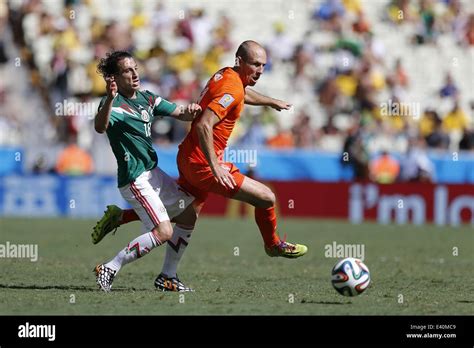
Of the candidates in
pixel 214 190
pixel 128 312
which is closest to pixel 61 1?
pixel 214 190

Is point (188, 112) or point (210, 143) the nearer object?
point (210, 143)

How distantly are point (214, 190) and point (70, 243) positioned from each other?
259 inches

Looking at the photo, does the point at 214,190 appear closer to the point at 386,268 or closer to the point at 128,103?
the point at 128,103

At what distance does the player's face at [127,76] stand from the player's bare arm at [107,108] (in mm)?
250

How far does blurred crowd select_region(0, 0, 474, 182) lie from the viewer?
23.6 m

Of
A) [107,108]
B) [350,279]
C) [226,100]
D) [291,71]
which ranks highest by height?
[291,71]

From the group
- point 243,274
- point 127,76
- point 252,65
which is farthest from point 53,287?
point 252,65

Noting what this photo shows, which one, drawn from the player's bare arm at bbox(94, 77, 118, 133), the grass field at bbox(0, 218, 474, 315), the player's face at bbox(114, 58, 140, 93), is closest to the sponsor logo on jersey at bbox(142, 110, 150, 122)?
the player's face at bbox(114, 58, 140, 93)

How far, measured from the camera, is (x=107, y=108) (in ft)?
32.0

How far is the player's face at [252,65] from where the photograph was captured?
1044 centimetres

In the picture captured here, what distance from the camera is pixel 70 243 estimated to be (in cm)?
1652

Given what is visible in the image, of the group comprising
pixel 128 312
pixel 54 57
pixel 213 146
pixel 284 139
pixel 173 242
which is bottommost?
pixel 128 312

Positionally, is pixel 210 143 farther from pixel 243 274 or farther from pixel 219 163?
pixel 243 274

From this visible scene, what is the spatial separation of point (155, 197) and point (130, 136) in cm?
65
